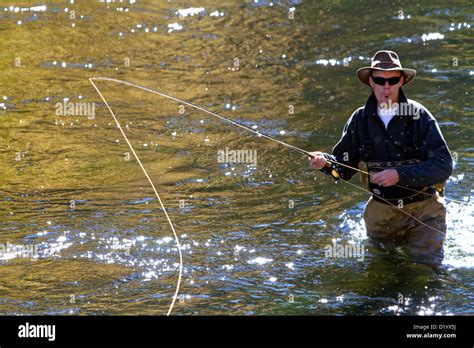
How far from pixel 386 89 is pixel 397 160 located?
55 cm

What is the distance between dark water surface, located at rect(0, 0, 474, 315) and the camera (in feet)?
23.6

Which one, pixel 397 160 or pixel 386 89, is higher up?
pixel 386 89

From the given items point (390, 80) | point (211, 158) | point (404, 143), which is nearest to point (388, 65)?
point (390, 80)

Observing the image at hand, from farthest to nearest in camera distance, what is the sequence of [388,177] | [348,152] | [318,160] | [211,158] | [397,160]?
[211,158]
[348,152]
[397,160]
[318,160]
[388,177]

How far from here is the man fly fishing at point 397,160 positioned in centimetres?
675

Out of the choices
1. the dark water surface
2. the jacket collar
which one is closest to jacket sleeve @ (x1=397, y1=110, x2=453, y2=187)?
the jacket collar

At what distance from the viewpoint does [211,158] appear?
34.6 feet

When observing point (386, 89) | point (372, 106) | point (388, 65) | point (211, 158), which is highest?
point (388, 65)

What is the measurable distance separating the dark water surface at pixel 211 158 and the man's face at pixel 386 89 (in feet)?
4.53

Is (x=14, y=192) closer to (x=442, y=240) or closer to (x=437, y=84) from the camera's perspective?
(x=442, y=240)

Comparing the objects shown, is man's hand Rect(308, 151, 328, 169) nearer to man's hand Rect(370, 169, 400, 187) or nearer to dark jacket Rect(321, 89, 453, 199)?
dark jacket Rect(321, 89, 453, 199)

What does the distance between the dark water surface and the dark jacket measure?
0.89m

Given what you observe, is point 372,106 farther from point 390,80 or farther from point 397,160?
point 397,160
